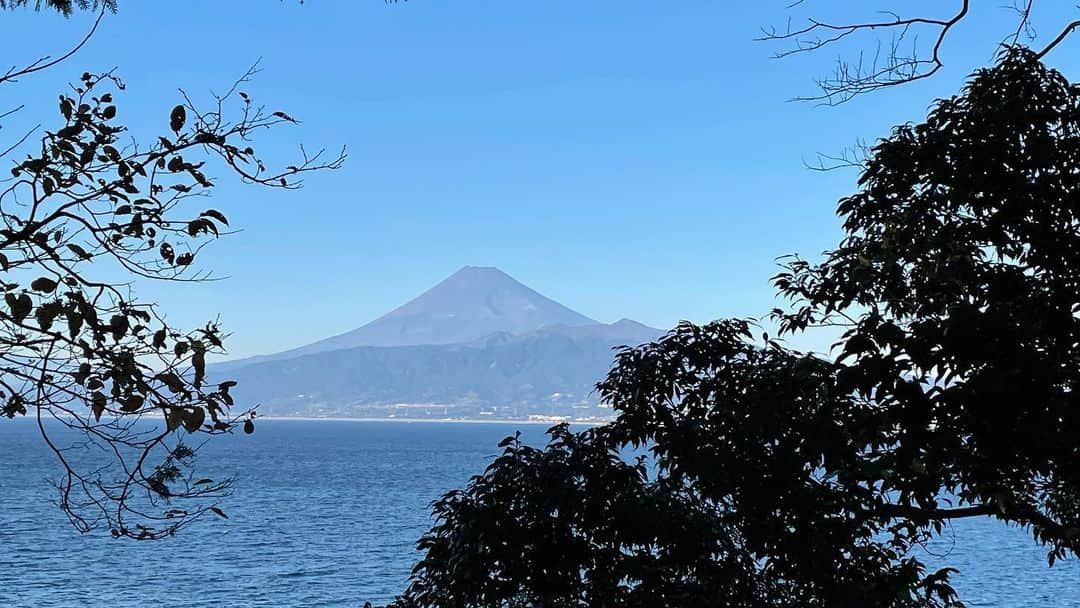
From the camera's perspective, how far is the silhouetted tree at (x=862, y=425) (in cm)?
766

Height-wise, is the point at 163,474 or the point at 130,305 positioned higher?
the point at 130,305

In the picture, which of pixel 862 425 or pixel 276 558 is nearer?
pixel 862 425

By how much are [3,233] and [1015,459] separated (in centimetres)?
696

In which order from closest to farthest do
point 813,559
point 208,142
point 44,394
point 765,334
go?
point 44,394 < point 208,142 < point 813,559 < point 765,334

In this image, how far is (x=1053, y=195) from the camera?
352 inches

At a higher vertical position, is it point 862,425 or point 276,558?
point 862,425

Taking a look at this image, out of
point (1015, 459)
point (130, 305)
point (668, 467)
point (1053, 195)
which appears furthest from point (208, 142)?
point (668, 467)

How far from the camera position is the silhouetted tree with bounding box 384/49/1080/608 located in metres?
7.66

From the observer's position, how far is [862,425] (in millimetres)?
8578

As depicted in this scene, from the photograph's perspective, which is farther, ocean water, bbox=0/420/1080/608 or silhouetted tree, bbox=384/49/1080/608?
ocean water, bbox=0/420/1080/608

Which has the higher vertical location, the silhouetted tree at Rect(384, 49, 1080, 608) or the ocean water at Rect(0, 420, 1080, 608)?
the silhouetted tree at Rect(384, 49, 1080, 608)

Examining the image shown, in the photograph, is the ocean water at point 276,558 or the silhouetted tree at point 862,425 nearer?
the silhouetted tree at point 862,425

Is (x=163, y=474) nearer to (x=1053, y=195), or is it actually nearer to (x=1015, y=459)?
(x=1015, y=459)

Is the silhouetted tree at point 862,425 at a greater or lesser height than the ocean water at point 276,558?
greater
